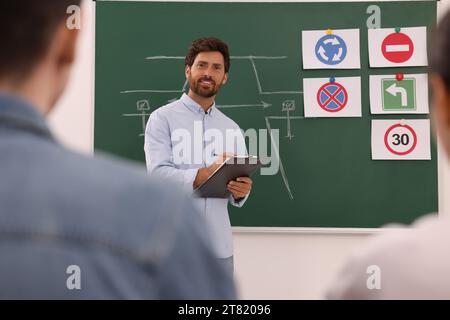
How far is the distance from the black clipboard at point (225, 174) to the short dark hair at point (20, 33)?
1925 millimetres

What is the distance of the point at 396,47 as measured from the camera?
3375 mm

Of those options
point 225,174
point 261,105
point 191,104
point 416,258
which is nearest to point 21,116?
point 416,258

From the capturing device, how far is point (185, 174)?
2.77m

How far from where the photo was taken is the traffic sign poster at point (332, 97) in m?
3.38

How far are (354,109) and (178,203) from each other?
9.63 ft

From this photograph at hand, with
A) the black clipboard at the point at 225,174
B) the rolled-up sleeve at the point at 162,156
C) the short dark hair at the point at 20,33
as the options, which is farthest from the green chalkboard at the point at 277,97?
the short dark hair at the point at 20,33

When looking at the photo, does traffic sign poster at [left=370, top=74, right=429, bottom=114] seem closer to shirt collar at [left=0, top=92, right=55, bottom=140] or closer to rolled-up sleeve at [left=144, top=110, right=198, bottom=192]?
rolled-up sleeve at [left=144, top=110, right=198, bottom=192]

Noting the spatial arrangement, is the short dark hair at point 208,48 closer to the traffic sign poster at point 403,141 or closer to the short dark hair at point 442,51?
the traffic sign poster at point 403,141

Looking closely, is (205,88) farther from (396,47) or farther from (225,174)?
(396,47)

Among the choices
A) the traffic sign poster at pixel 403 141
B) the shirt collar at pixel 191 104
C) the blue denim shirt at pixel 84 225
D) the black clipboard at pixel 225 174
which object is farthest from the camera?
the traffic sign poster at pixel 403 141

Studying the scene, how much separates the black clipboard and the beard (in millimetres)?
565
